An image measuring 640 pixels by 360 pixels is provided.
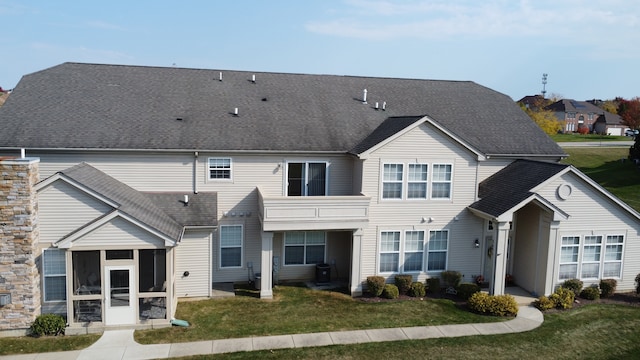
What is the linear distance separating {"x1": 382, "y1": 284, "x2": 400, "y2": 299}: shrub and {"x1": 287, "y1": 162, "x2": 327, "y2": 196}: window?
5.07m

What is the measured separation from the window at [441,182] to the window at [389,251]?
2523 millimetres

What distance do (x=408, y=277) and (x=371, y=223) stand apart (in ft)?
9.20

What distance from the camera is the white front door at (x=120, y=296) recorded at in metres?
15.9

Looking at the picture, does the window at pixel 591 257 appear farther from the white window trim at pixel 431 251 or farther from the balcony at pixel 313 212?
the balcony at pixel 313 212

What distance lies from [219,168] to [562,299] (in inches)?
600

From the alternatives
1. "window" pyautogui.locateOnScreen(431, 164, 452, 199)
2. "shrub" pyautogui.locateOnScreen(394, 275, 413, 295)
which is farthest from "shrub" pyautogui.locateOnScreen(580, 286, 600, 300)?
"shrub" pyautogui.locateOnScreen(394, 275, 413, 295)

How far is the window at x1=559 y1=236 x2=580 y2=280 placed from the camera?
20.5m

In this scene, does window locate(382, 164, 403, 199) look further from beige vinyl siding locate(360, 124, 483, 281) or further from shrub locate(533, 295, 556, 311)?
shrub locate(533, 295, 556, 311)

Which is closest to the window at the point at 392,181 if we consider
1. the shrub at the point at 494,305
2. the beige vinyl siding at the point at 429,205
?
the beige vinyl siding at the point at 429,205

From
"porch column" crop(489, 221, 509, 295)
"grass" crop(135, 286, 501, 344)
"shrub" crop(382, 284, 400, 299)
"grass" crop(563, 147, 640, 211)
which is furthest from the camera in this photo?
"grass" crop(563, 147, 640, 211)

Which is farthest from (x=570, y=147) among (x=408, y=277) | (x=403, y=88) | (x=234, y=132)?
(x=234, y=132)

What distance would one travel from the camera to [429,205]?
69.2 feet

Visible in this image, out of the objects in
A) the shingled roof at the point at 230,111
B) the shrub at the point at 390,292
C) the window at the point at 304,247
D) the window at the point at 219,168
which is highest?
the shingled roof at the point at 230,111

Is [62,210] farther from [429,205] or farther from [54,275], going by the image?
[429,205]
